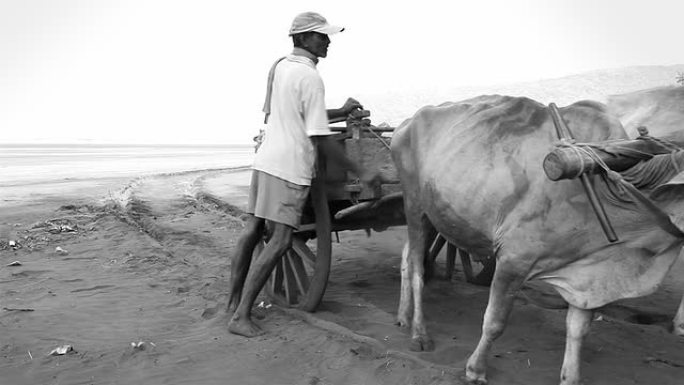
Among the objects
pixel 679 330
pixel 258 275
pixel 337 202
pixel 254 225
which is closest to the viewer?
pixel 679 330

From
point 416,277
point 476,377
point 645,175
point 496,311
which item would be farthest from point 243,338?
point 645,175

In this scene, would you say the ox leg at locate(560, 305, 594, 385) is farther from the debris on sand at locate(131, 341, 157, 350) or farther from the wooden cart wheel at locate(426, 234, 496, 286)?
the debris on sand at locate(131, 341, 157, 350)

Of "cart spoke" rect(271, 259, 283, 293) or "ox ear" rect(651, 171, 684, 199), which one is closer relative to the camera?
"ox ear" rect(651, 171, 684, 199)

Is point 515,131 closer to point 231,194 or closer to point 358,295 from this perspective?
point 358,295

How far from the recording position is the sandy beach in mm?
3975

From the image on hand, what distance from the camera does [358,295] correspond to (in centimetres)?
578

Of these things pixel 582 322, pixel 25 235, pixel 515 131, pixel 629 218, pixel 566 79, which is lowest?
pixel 25 235

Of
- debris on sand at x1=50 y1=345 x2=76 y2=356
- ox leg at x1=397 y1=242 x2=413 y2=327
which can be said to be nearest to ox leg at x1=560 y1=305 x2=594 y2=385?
ox leg at x1=397 y1=242 x2=413 y2=327

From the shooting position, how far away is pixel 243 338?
4.60 metres

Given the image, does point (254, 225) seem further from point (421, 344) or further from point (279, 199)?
point (421, 344)

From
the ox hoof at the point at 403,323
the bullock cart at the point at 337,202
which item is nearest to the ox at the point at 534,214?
the ox hoof at the point at 403,323

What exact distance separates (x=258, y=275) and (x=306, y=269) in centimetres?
113

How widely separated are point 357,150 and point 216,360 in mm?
1858

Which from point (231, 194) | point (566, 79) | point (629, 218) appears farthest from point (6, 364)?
point (566, 79)
